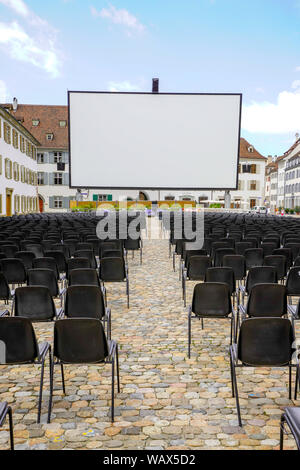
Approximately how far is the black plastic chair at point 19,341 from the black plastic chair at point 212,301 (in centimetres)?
183

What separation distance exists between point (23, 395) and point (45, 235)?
7.84m

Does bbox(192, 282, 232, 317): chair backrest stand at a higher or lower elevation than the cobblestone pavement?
higher

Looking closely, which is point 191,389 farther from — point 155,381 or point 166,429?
point 166,429

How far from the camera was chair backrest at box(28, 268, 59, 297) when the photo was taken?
5.66 meters

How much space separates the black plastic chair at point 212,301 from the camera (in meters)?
4.67

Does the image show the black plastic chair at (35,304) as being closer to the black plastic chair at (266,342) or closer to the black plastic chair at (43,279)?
the black plastic chair at (43,279)

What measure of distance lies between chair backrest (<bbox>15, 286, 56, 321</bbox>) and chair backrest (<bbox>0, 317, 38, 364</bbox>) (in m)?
1.18

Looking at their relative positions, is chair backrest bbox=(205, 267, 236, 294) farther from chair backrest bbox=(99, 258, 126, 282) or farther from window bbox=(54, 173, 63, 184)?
window bbox=(54, 173, 63, 184)

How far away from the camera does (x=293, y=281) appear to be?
5836 mm

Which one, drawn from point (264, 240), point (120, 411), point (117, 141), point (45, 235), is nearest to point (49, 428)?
point (120, 411)

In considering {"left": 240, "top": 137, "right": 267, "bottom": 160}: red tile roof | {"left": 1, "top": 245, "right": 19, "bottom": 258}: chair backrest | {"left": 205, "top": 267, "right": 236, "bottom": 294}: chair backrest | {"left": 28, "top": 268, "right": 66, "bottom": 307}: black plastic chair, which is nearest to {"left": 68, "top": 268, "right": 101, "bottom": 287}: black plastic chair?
{"left": 28, "top": 268, "right": 66, "bottom": 307}: black plastic chair

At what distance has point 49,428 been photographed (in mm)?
3158

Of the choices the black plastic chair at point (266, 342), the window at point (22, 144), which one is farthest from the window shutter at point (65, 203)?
the black plastic chair at point (266, 342)

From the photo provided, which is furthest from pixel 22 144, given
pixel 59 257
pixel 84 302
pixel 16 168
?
pixel 84 302
